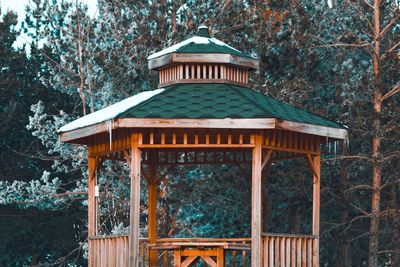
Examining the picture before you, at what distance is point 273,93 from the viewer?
25.2m

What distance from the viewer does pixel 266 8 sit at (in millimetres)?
26484

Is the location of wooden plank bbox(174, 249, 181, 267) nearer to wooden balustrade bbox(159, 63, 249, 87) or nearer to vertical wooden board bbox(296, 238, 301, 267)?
vertical wooden board bbox(296, 238, 301, 267)

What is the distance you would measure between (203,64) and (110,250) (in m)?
3.55

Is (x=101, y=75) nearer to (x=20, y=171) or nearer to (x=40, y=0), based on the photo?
(x=40, y=0)

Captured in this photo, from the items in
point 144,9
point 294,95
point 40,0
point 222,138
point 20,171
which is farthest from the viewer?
point 20,171

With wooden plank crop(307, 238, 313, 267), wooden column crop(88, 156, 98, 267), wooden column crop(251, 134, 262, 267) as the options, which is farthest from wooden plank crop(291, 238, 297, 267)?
wooden column crop(88, 156, 98, 267)

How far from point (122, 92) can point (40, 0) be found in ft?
20.6

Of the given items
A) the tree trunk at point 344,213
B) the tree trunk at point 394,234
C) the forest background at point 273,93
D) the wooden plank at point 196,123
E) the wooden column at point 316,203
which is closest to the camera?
the wooden plank at point 196,123

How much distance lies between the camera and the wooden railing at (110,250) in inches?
642

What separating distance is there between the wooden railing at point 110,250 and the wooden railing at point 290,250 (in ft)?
7.27

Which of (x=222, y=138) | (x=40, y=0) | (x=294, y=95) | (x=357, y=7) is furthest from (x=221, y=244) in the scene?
(x=40, y=0)

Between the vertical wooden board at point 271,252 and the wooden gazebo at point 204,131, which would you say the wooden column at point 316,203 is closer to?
the wooden gazebo at point 204,131

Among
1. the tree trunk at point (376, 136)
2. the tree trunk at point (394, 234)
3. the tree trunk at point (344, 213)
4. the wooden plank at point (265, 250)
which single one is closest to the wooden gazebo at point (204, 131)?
the wooden plank at point (265, 250)

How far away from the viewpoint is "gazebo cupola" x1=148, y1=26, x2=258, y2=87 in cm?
1745
